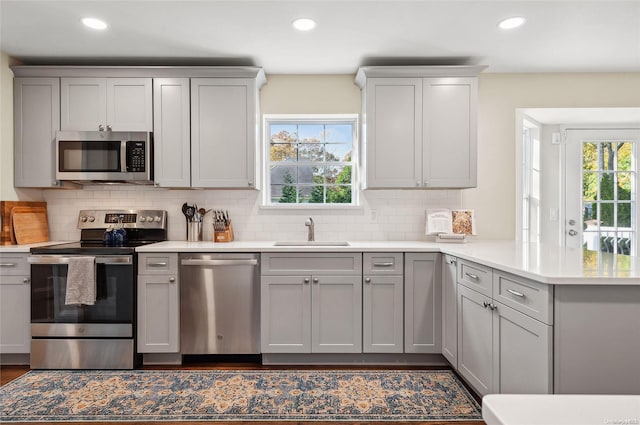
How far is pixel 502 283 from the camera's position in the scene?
1.95m

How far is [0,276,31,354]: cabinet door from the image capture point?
2.78 metres

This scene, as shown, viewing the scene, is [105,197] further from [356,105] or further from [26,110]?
[356,105]

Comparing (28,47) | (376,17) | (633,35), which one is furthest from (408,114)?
(28,47)

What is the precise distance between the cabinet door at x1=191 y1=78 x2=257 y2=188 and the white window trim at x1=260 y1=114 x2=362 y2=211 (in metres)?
0.38

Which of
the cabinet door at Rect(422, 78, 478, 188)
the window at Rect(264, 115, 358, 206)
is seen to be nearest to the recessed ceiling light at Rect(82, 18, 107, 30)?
the window at Rect(264, 115, 358, 206)

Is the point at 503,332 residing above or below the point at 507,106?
below

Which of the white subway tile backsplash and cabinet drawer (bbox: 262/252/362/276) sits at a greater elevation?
the white subway tile backsplash

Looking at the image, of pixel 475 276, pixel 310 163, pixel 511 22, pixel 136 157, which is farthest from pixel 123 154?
pixel 511 22

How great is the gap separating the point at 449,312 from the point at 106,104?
3.25 meters

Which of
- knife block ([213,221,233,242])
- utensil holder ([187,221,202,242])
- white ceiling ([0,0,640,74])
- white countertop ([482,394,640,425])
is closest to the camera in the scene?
white countertop ([482,394,640,425])

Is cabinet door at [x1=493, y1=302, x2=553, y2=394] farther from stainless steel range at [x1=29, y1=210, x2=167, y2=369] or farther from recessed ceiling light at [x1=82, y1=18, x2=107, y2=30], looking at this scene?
recessed ceiling light at [x1=82, y1=18, x2=107, y2=30]

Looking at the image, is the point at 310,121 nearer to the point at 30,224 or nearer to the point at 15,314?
the point at 30,224

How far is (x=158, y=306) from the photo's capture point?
2795 mm

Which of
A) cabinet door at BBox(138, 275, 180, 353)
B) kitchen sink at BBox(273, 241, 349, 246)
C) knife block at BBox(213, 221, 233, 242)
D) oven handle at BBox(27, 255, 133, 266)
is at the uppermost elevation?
knife block at BBox(213, 221, 233, 242)
